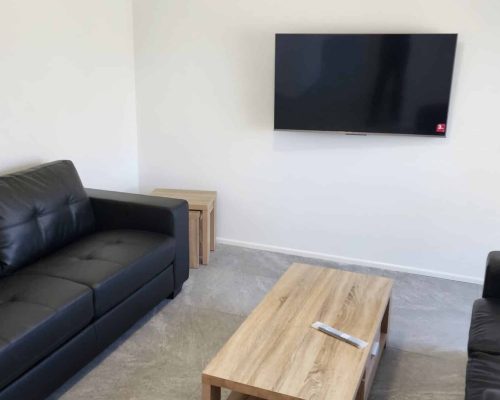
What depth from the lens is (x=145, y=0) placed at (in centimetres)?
384

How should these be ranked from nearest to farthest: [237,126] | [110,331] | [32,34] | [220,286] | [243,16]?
[110,331], [32,34], [220,286], [243,16], [237,126]

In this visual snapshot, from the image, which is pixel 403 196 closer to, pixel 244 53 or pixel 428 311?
pixel 428 311

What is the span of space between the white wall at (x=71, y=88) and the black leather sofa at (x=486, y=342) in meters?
2.72

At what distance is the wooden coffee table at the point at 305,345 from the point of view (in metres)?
1.75

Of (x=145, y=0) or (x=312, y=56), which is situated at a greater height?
(x=145, y=0)

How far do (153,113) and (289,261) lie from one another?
165 centimetres

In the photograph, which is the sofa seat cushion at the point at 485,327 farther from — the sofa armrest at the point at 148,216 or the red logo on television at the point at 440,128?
the sofa armrest at the point at 148,216

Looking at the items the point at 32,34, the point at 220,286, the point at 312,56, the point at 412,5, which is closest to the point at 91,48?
the point at 32,34

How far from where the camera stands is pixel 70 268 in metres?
2.46

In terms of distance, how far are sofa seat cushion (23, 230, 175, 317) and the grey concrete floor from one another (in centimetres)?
30

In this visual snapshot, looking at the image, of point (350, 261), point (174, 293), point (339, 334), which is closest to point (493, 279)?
point (339, 334)

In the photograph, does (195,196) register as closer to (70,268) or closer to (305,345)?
(70,268)

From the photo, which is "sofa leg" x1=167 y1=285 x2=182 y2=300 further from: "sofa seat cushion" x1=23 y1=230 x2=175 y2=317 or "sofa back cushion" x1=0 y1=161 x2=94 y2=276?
"sofa back cushion" x1=0 y1=161 x2=94 y2=276

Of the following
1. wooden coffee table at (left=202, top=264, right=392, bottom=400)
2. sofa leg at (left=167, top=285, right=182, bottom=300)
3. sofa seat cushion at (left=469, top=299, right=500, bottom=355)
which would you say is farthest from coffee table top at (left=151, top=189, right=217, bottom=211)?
sofa seat cushion at (left=469, top=299, right=500, bottom=355)
